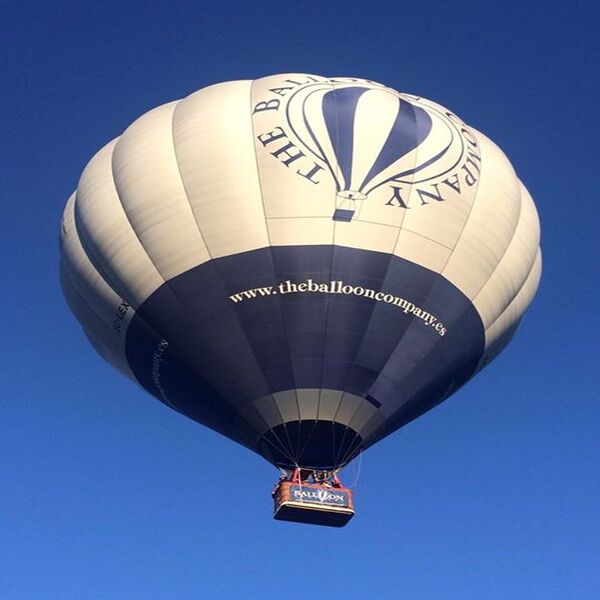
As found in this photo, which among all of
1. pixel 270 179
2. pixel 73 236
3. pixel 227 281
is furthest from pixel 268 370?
pixel 73 236

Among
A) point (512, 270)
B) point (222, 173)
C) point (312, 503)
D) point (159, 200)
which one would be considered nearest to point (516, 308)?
point (512, 270)

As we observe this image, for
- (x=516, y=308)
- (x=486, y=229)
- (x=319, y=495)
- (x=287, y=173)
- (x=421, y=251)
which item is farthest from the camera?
(x=516, y=308)

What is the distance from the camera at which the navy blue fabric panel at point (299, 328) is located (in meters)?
18.5

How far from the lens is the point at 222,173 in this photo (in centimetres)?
1916

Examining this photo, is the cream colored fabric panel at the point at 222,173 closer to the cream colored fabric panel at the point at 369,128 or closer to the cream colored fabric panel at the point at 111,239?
the cream colored fabric panel at the point at 111,239

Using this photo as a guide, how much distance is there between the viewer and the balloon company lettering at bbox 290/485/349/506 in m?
18.0

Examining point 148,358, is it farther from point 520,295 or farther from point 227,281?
point 520,295

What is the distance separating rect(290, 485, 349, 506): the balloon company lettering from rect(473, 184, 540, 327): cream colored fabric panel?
4336 millimetres

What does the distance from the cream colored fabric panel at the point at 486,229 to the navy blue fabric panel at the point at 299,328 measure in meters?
0.48

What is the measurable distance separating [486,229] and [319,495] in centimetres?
569

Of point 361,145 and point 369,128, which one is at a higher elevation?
point 369,128

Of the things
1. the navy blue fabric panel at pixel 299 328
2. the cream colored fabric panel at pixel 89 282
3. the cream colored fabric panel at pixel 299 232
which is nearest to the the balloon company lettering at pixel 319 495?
the navy blue fabric panel at pixel 299 328

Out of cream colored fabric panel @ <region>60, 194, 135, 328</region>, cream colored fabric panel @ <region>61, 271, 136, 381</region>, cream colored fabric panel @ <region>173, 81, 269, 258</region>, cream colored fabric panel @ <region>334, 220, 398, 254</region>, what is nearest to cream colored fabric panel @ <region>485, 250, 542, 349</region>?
cream colored fabric panel @ <region>334, 220, 398, 254</region>

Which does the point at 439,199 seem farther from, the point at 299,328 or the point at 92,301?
the point at 92,301
